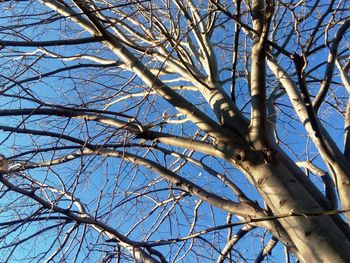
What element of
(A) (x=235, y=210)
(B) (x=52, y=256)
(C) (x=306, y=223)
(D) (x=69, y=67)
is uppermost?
(D) (x=69, y=67)

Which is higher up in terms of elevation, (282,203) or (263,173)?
(263,173)

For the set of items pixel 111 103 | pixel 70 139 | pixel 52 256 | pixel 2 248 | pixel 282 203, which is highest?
pixel 111 103

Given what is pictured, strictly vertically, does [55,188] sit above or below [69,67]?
below

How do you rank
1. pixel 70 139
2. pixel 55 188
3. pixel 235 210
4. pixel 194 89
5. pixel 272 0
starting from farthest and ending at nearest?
pixel 194 89, pixel 55 188, pixel 70 139, pixel 235 210, pixel 272 0

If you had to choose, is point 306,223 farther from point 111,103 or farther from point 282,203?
point 111,103

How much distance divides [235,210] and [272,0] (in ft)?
3.78

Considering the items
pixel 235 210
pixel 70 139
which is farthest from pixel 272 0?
pixel 70 139

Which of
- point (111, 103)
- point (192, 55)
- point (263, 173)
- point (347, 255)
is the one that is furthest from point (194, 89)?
point (347, 255)

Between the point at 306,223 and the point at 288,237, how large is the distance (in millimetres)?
260

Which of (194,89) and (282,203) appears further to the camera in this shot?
(194,89)

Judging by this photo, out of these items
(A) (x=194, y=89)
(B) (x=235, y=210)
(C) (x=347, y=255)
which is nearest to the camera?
(C) (x=347, y=255)

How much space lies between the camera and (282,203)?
201 cm

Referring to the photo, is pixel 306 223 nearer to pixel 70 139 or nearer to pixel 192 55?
pixel 70 139

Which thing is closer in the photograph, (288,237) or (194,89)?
(288,237)
